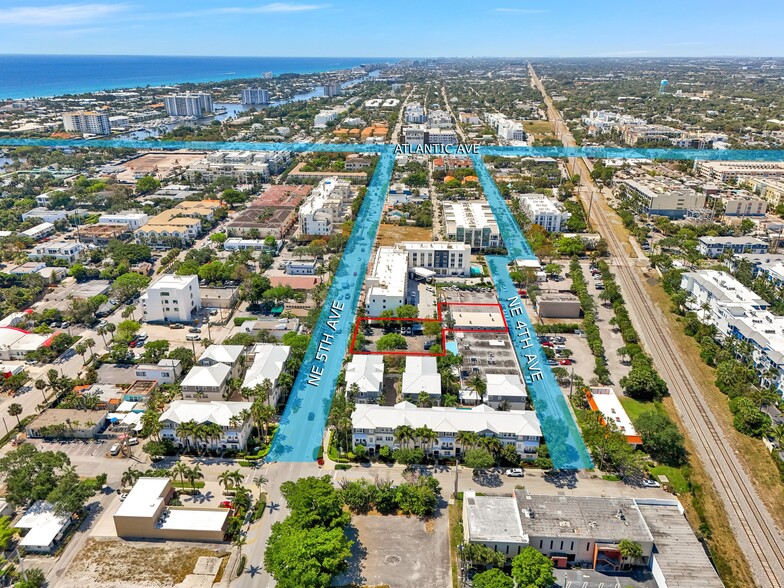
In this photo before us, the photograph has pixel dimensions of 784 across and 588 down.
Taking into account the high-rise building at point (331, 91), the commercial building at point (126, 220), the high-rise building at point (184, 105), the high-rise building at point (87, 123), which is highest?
the high-rise building at point (331, 91)

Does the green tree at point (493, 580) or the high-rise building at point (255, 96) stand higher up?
the high-rise building at point (255, 96)

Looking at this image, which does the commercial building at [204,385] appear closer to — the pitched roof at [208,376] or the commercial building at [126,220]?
the pitched roof at [208,376]

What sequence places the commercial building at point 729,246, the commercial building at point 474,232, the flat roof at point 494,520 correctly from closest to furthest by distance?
1. the flat roof at point 494,520
2. the commercial building at point 729,246
3. the commercial building at point 474,232

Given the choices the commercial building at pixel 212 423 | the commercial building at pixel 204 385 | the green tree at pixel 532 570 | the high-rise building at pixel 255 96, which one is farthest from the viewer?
the high-rise building at pixel 255 96

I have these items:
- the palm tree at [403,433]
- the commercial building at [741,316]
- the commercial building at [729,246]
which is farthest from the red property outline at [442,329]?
the commercial building at [729,246]
